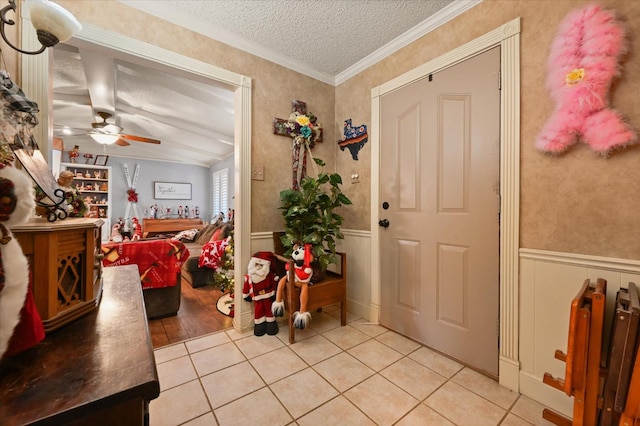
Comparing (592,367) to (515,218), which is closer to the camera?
(592,367)

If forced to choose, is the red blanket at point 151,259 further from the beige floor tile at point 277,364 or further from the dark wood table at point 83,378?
the dark wood table at point 83,378

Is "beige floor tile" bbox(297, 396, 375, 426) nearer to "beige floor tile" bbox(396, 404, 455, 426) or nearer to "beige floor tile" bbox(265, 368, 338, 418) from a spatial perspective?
"beige floor tile" bbox(265, 368, 338, 418)

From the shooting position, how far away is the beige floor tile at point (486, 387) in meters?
1.44

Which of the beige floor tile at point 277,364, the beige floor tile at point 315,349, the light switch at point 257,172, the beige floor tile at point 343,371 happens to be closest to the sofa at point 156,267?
the light switch at point 257,172

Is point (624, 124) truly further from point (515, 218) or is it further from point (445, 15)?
point (445, 15)

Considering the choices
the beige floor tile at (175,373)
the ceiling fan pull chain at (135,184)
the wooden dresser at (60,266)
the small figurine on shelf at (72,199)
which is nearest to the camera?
the wooden dresser at (60,266)

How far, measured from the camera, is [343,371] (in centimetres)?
169

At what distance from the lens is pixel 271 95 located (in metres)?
2.35

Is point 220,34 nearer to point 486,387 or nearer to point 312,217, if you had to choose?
point 312,217

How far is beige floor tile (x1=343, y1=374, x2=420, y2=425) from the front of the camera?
1.33 m

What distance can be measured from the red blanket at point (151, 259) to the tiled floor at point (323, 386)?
28.6 inches

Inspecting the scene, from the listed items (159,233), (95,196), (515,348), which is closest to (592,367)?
(515,348)

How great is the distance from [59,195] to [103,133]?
3701mm

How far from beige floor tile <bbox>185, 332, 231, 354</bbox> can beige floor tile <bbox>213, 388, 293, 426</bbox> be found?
687 millimetres
